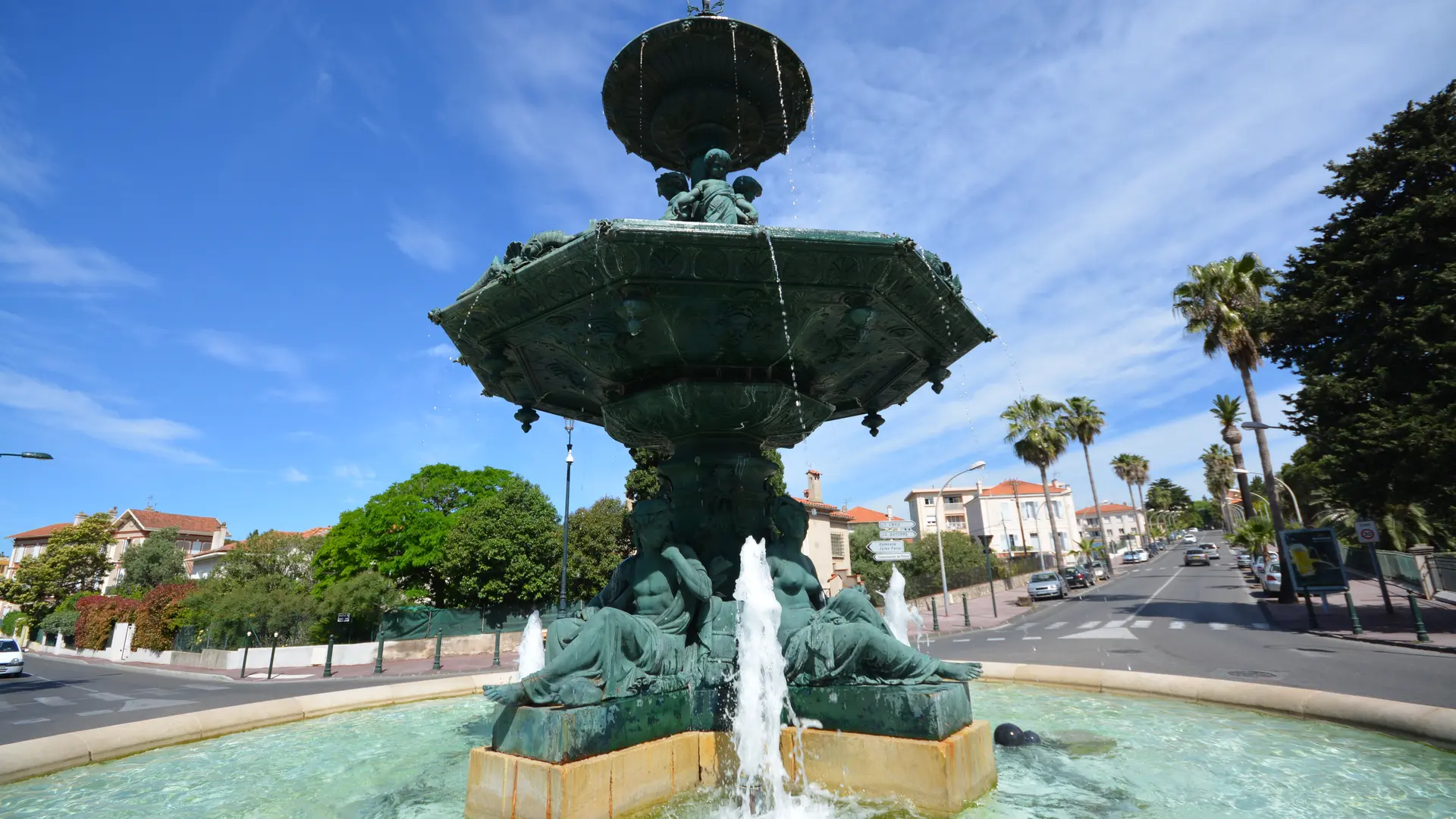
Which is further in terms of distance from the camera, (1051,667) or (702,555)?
(1051,667)

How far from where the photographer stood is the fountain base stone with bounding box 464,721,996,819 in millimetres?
3455

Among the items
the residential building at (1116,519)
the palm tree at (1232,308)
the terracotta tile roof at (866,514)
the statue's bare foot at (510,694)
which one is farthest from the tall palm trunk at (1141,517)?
the statue's bare foot at (510,694)

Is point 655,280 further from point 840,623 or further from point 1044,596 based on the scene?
point 1044,596

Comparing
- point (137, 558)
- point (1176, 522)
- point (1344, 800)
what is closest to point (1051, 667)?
point (1344, 800)

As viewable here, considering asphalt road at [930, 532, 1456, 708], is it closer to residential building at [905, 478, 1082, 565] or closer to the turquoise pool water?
the turquoise pool water

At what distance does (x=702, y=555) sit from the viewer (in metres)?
5.28

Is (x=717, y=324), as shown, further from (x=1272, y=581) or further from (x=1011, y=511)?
(x=1011, y=511)

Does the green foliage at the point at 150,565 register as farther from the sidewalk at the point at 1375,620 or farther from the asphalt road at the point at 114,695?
the sidewalk at the point at 1375,620

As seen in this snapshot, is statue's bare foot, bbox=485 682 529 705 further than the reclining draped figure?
No

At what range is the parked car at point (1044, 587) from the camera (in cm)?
3334

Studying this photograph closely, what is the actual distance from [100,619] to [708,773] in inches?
1712

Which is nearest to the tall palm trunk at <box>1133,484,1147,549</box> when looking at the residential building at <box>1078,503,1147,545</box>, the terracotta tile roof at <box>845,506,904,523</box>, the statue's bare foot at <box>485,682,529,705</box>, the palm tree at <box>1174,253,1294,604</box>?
the residential building at <box>1078,503,1147,545</box>

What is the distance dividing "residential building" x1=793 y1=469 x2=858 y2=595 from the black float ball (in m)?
33.8

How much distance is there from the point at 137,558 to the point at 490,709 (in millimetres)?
61418
